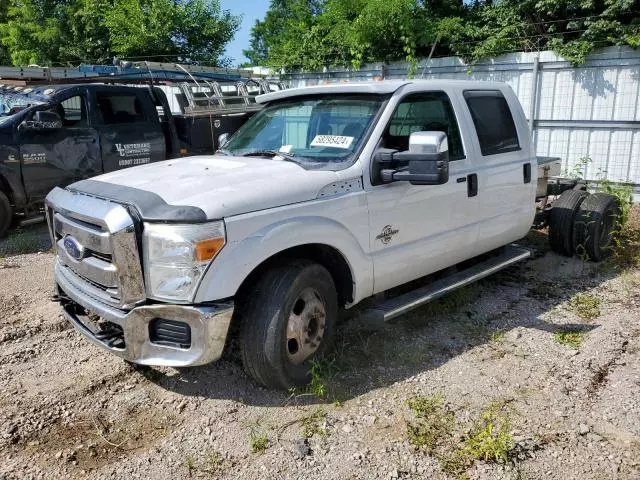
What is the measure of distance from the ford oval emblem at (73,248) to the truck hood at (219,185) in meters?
0.33

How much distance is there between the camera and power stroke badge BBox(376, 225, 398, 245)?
4.11m

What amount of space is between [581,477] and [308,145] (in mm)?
2683

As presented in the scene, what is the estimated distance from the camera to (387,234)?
414 cm

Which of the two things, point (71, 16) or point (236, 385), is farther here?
point (71, 16)

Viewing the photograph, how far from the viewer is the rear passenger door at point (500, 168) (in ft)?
16.3

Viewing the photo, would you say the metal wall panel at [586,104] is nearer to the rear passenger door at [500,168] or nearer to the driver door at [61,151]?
the rear passenger door at [500,168]

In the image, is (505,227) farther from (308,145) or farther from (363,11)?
(363,11)

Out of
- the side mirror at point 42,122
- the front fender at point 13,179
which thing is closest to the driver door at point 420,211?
the side mirror at point 42,122

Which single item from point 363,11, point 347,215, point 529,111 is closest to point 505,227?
point 347,215

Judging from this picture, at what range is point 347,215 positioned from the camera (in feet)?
12.7

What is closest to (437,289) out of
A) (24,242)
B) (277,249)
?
(277,249)

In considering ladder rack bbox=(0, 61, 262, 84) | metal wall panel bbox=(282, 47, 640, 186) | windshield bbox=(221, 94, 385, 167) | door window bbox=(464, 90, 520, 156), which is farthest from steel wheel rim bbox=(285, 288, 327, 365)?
ladder rack bbox=(0, 61, 262, 84)

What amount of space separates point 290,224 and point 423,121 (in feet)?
5.53

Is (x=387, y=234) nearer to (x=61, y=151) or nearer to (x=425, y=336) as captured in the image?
(x=425, y=336)
